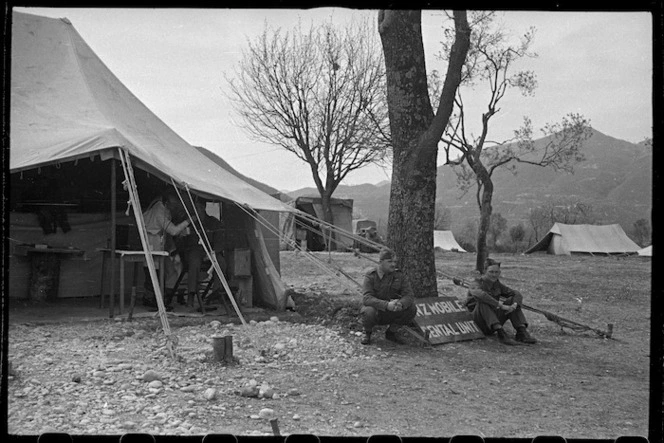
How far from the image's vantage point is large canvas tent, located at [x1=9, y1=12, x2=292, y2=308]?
790 centimetres

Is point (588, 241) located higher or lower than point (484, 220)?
lower

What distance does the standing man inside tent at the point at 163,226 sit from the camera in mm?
A: 8250

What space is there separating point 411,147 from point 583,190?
60.9 m

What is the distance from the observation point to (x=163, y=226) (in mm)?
8305

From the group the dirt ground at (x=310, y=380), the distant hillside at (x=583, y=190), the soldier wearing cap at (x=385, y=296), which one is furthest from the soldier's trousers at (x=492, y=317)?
the distant hillside at (x=583, y=190)

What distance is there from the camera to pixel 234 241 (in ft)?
30.3

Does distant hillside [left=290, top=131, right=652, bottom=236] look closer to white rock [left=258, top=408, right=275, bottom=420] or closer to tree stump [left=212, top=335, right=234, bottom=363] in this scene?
tree stump [left=212, top=335, right=234, bottom=363]

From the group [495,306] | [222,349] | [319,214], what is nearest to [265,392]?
[222,349]

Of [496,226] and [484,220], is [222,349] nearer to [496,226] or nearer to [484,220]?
[484,220]

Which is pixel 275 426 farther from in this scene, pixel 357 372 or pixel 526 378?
pixel 526 378

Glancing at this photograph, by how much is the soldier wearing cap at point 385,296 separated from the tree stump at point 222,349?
164 cm

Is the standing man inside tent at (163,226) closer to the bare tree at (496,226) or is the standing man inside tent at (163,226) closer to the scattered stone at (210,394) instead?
the scattered stone at (210,394)

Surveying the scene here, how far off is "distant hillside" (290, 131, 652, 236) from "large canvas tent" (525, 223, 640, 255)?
22.4 meters

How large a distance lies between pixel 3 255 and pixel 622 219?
178ft
